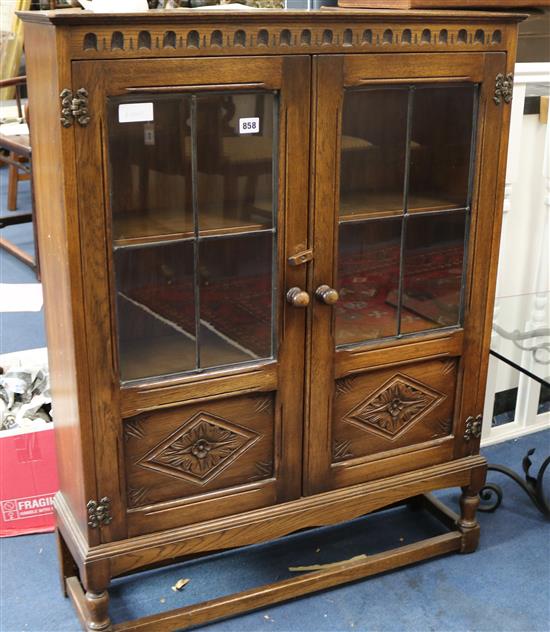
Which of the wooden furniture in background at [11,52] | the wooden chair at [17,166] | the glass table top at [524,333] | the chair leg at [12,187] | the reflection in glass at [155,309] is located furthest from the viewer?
the wooden furniture in background at [11,52]

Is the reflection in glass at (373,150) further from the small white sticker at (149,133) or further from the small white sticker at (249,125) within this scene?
the small white sticker at (149,133)

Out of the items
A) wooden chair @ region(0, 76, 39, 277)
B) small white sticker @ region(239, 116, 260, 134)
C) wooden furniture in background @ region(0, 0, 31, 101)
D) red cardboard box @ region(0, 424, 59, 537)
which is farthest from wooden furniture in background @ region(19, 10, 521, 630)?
wooden furniture in background @ region(0, 0, 31, 101)

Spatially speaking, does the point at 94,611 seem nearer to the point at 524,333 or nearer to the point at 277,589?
the point at 277,589

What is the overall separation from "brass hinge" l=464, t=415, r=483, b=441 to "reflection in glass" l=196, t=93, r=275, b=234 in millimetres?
754

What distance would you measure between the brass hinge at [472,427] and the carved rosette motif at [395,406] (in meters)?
0.10

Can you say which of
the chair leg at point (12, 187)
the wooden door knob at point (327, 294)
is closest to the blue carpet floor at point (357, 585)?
the wooden door knob at point (327, 294)

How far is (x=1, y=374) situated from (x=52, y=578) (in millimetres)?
689

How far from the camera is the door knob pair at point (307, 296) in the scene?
1.75m

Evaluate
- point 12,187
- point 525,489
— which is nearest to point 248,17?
point 525,489

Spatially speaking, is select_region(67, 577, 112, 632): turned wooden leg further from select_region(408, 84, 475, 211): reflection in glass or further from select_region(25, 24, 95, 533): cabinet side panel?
select_region(408, 84, 475, 211): reflection in glass

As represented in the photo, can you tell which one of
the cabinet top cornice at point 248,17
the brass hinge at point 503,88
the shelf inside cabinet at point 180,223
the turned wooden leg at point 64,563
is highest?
the cabinet top cornice at point 248,17

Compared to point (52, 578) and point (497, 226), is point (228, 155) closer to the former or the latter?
point (497, 226)

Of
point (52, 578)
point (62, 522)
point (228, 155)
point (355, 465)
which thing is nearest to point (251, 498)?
point (355, 465)

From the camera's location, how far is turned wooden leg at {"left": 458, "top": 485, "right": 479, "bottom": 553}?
7.11 ft
